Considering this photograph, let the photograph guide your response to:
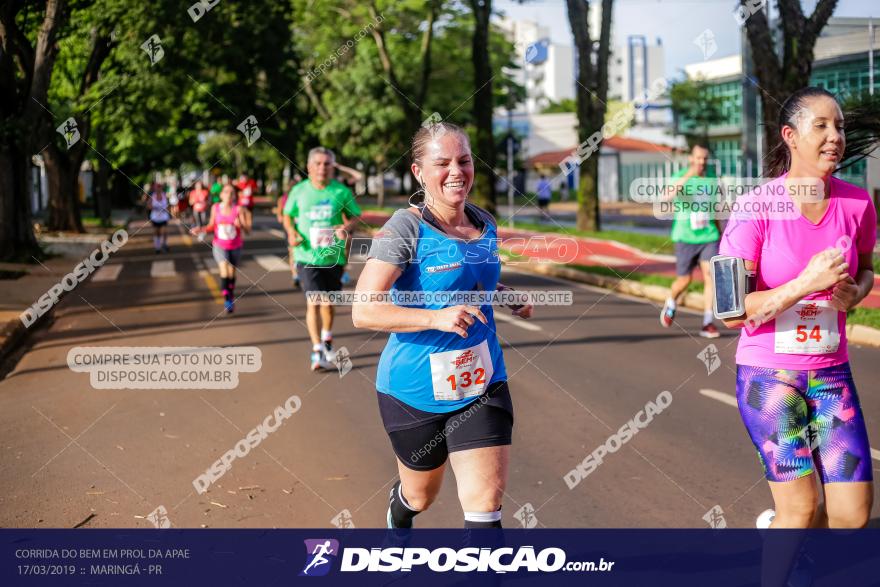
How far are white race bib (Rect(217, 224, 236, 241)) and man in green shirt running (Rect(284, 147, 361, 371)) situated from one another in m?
3.91

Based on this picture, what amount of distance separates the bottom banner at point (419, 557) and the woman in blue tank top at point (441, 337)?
0.28m

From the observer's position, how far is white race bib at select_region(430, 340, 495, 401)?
3.74 m

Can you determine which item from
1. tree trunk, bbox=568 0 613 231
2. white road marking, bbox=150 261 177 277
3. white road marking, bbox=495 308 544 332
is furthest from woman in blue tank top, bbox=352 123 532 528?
tree trunk, bbox=568 0 613 231

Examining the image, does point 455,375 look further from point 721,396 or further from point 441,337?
point 721,396

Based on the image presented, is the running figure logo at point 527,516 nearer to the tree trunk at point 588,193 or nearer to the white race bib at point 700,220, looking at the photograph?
the white race bib at point 700,220

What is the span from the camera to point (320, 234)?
373 inches

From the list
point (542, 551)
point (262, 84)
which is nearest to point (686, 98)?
point (262, 84)

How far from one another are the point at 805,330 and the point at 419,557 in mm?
1806

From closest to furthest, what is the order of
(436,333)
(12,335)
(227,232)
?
(436,333), (12,335), (227,232)

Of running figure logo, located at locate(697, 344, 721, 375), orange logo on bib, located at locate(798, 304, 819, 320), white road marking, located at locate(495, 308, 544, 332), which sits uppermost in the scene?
orange logo on bib, located at locate(798, 304, 819, 320)

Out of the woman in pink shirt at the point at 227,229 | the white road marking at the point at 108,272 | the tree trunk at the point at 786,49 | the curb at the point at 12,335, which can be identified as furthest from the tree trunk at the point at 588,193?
the curb at the point at 12,335

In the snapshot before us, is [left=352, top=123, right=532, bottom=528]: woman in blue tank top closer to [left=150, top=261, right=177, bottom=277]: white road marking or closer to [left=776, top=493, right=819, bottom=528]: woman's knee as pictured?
[left=776, top=493, right=819, bottom=528]: woman's knee

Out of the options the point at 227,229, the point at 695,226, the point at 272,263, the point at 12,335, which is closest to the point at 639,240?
the point at 272,263

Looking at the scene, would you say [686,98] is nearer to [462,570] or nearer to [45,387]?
[45,387]
